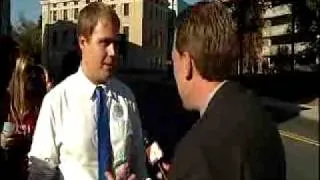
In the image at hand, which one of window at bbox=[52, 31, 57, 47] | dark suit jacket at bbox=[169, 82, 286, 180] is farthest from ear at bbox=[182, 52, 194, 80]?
window at bbox=[52, 31, 57, 47]

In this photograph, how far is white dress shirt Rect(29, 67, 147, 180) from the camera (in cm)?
289

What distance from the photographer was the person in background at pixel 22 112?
4.19 meters

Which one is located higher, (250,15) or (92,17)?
(250,15)

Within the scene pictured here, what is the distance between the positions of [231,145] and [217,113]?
0.34 ft

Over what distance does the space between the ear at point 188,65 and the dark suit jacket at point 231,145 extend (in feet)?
0.35

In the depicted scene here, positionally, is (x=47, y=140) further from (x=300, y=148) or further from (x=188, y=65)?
(x=300, y=148)

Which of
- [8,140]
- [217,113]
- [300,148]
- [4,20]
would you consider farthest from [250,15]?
[217,113]

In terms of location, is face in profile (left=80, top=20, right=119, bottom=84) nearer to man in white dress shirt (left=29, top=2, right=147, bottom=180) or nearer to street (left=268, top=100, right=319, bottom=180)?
man in white dress shirt (left=29, top=2, right=147, bottom=180)

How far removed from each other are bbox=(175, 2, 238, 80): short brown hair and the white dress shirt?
98cm

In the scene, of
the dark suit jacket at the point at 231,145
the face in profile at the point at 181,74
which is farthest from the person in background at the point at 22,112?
the dark suit jacket at the point at 231,145

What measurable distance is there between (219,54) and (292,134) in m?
15.6

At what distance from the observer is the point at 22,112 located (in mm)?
4250

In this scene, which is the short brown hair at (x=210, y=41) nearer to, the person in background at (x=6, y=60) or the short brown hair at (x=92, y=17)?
the short brown hair at (x=92, y=17)

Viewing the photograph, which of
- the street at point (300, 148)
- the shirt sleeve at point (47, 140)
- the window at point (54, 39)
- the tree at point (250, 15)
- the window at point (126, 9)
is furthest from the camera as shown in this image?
the window at point (126, 9)
